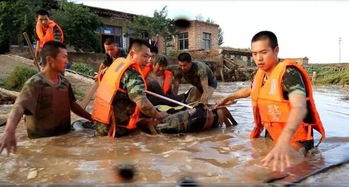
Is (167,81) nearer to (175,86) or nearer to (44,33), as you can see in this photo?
(175,86)

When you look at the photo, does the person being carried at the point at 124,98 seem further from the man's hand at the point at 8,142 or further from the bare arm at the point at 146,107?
the man's hand at the point at 8,142

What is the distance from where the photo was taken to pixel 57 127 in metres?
4.81

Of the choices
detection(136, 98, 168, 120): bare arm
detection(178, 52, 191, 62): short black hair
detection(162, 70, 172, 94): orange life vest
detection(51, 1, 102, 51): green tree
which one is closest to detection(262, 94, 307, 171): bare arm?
detection(136, 98, 168, 120): bare arm

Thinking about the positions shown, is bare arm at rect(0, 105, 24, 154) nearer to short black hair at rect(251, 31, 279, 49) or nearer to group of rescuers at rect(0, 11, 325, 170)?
group of rescuers at rect(0, 11, 325, 170)

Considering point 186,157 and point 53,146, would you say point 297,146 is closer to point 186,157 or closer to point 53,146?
point 186,157

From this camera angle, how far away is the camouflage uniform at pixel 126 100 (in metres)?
4.45

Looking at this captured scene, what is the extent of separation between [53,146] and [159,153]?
121 cm

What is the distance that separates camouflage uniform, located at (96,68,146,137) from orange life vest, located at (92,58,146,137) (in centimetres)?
5

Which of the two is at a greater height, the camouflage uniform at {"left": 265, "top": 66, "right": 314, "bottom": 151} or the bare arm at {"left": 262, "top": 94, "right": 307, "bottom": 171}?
the camouflage uniform at {"left": 265, "top": 66, "right": 314, "bottom": 151}

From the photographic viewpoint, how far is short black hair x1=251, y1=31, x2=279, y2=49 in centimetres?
363

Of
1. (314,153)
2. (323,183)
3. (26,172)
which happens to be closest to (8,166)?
(26,172)

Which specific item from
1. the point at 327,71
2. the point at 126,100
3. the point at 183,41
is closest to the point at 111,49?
the point at 126,100

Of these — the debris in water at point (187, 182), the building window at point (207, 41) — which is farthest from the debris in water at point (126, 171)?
the building window at point (207, 41)

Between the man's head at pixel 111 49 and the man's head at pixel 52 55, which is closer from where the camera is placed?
the man's head at pixel 52 55
